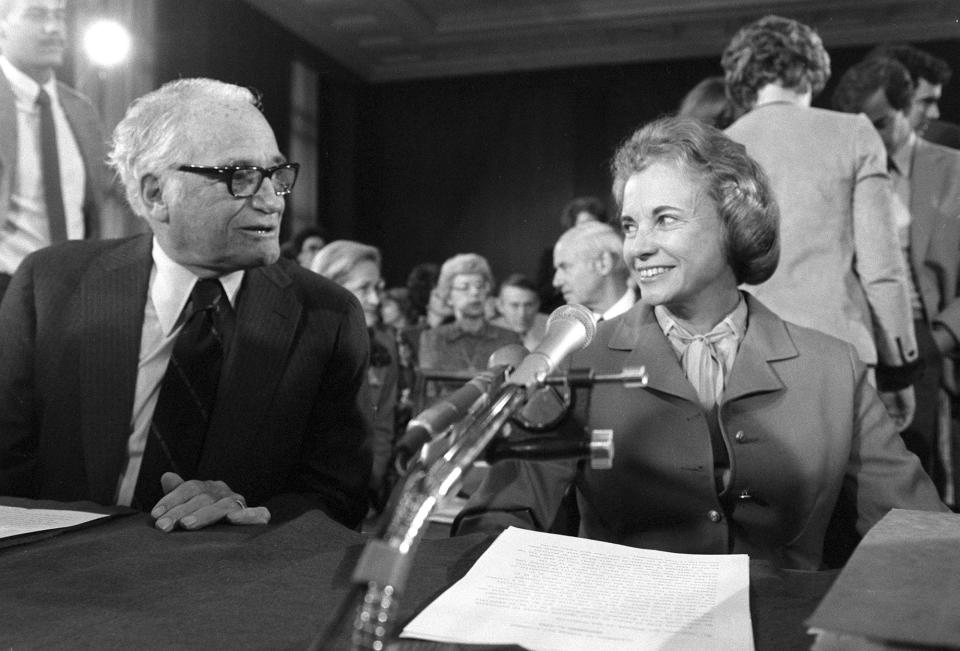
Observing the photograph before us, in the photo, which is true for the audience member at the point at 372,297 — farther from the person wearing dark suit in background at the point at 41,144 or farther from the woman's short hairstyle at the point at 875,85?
the woman's short hairstyle at the point at 875,85

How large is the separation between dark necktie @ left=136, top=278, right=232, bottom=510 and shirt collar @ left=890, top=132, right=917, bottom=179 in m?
2.43

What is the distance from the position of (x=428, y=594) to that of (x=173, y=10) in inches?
133

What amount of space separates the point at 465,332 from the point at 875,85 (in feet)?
8.54

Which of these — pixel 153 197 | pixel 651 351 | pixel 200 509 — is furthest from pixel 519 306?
pixel 200 509

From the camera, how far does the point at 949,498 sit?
2869 millimetres

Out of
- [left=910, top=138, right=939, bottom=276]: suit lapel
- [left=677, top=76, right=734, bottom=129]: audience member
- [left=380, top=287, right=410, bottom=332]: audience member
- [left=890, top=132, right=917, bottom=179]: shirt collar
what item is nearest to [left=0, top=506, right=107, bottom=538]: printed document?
[left=677, top=76, right=734, bottom=129]: audience member

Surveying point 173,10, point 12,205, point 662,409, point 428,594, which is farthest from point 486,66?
point 428,594

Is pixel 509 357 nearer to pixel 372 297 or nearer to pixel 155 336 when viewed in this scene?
pixel 155 336

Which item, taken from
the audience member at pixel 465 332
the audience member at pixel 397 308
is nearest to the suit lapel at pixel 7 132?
the audience member at pixel 465 332

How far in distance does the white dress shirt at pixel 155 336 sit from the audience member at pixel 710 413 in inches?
30.2

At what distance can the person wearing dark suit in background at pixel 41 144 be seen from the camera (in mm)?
2896

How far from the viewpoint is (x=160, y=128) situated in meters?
1.80

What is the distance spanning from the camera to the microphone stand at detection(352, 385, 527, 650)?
59 cm

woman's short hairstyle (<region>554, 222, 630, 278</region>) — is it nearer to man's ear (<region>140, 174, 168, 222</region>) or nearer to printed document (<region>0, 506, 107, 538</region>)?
man's ear (<region>140, 174, 168, 222</region>)
